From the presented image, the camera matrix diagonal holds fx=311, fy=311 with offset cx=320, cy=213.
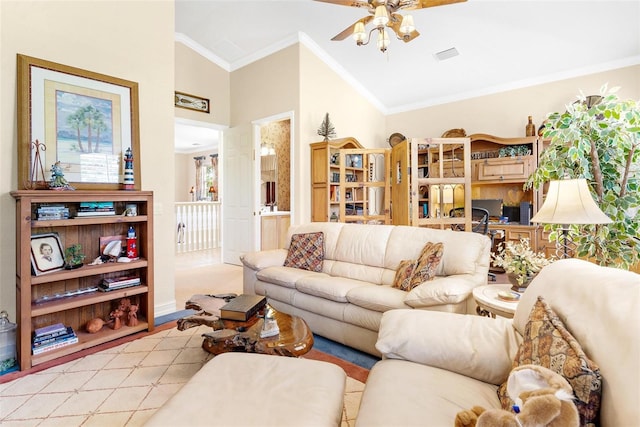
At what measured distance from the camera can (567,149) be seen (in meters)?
2.12

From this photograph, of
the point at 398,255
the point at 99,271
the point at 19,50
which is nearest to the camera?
the point at 19,50

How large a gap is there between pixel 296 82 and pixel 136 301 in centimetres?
346

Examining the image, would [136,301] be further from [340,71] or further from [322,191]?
[340,71]

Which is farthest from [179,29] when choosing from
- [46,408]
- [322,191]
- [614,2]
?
Result: [614,2]

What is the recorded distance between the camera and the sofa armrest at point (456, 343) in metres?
1.28

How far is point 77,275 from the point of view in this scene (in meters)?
2.38

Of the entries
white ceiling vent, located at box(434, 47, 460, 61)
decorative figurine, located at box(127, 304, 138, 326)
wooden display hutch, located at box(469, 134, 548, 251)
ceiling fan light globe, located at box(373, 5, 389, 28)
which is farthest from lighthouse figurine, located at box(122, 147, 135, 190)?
wooden display hutch, located at box(469, 134, 548, 251)

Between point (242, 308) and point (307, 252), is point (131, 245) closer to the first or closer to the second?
point (242, 308)

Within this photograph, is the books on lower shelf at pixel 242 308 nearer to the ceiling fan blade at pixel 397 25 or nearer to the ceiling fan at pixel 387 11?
the ceiling fan at pixel 387 11

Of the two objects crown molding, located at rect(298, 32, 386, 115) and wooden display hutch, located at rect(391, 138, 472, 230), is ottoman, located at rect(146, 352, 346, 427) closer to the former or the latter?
wooden display hutch, located at rect(391, 138, 472, 230)

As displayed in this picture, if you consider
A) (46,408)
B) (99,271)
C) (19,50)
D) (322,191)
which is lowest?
(46,408)

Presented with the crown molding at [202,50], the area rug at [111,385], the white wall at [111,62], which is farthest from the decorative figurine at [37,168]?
the crown molding at [202,50]

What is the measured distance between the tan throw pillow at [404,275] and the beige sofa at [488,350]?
2.55ft

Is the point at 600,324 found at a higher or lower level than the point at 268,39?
lower
